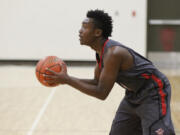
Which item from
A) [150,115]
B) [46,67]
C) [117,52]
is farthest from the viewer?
[46,67]

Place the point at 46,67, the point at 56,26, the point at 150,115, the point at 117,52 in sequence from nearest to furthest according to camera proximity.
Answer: the point at 117,52 < the point at 150,115 < the point at 46,67 < the point at 56,26

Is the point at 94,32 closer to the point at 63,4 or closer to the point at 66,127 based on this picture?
the point at 66,127

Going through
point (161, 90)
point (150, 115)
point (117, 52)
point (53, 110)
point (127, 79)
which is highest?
point (117, 52)

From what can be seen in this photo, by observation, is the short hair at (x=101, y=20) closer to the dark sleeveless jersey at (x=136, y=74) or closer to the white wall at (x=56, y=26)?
the dark sleeveless jersey at (x=136, y=74)

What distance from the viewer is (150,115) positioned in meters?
2.45

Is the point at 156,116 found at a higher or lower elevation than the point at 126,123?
higher

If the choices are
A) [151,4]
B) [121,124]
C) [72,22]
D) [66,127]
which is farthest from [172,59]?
[121,124]

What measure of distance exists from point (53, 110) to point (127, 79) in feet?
9.22

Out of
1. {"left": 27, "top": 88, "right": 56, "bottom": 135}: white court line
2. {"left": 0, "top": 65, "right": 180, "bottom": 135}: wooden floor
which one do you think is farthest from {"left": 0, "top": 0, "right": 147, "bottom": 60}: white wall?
{"left": 27, "top": 88, "right": 56, "bottom": 135}: white court line

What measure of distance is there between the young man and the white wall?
6.09 m

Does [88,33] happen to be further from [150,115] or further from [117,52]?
[150,115]

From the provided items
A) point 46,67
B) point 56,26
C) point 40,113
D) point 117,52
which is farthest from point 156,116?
point 56,26

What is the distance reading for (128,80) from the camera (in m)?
2.48

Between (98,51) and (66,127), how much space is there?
2040 millimetres
